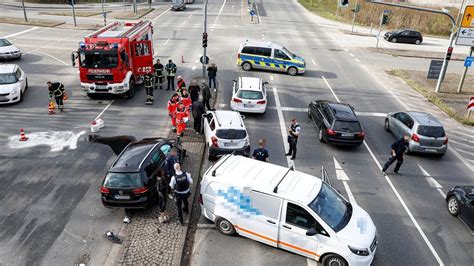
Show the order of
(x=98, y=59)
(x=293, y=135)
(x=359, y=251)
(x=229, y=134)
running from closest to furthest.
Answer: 1. (x=359, y=251)
2. (x=229, y=134)
3. (x=293, y=135)
4. (x=98, y=59)

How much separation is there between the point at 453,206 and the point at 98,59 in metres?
15.8

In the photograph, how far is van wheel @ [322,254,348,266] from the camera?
837cm

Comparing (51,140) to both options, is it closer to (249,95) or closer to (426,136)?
(249,95)

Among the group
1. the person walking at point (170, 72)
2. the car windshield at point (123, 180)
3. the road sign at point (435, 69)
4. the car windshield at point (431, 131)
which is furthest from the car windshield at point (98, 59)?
the road sign at point (435, 69)

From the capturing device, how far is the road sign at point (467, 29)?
21698mm

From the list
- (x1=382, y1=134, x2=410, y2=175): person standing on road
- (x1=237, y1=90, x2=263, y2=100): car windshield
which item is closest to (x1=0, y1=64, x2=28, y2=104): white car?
(x1=237, y1=90, x2=263, y2=100): car windshield

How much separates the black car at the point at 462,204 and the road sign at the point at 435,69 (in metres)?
16.3

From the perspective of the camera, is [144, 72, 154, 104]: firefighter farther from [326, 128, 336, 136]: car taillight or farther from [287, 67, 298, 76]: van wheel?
[287, 67, 298, 76]: van wheel

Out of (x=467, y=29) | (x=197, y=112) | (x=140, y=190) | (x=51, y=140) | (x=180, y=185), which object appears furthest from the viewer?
(x=467, y=29)

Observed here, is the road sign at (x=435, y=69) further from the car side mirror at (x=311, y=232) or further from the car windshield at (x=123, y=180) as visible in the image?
the car windshield at (x=123, y=180)

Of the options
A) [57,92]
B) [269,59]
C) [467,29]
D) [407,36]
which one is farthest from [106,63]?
[407,36]

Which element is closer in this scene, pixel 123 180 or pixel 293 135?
pixel 123 180

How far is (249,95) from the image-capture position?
17547 mm

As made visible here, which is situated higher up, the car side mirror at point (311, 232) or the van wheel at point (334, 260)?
the car side mirror at point (311, 232)
